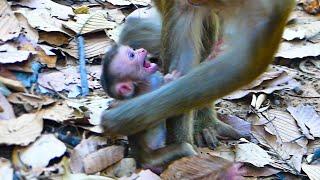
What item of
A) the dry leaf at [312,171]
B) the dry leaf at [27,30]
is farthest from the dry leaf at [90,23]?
the dry leaf at [312,171]

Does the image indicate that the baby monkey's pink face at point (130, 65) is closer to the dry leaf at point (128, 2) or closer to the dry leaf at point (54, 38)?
the dry leaf at point (54, 38)

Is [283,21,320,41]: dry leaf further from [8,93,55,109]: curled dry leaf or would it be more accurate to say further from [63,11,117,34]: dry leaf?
[8,93,55,109]: curled dry leaf

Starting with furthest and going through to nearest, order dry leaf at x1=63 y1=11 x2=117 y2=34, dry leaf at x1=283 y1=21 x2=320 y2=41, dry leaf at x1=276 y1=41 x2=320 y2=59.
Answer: dry leaf at x1=283 y1=21 x2=320 y2=41 < dry leaf at x1=276 y1=41 x2=320 y2=59 < dry leaf at x1=63 y1=11 x2=117 y2=34

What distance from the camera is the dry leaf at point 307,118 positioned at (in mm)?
4281

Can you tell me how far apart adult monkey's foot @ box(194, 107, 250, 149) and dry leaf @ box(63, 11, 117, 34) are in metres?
1.05

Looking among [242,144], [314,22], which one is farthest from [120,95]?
[314,22]

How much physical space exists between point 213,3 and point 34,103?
39.5 inches

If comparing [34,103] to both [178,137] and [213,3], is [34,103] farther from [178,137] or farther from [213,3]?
[213,3]

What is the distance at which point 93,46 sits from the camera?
4.64 metres

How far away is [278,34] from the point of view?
3.11 metres

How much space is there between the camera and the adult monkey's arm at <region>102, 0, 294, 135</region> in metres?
3.09

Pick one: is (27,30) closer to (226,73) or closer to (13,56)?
(13,56)

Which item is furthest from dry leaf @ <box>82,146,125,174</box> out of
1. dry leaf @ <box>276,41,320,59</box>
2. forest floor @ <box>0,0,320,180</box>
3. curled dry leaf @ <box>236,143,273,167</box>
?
dry leaf @ <box>276,41,320,59</box>

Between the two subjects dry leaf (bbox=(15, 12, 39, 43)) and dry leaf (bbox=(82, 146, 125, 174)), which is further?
dry leaf (bbox=(15, 12, 39, 43))
